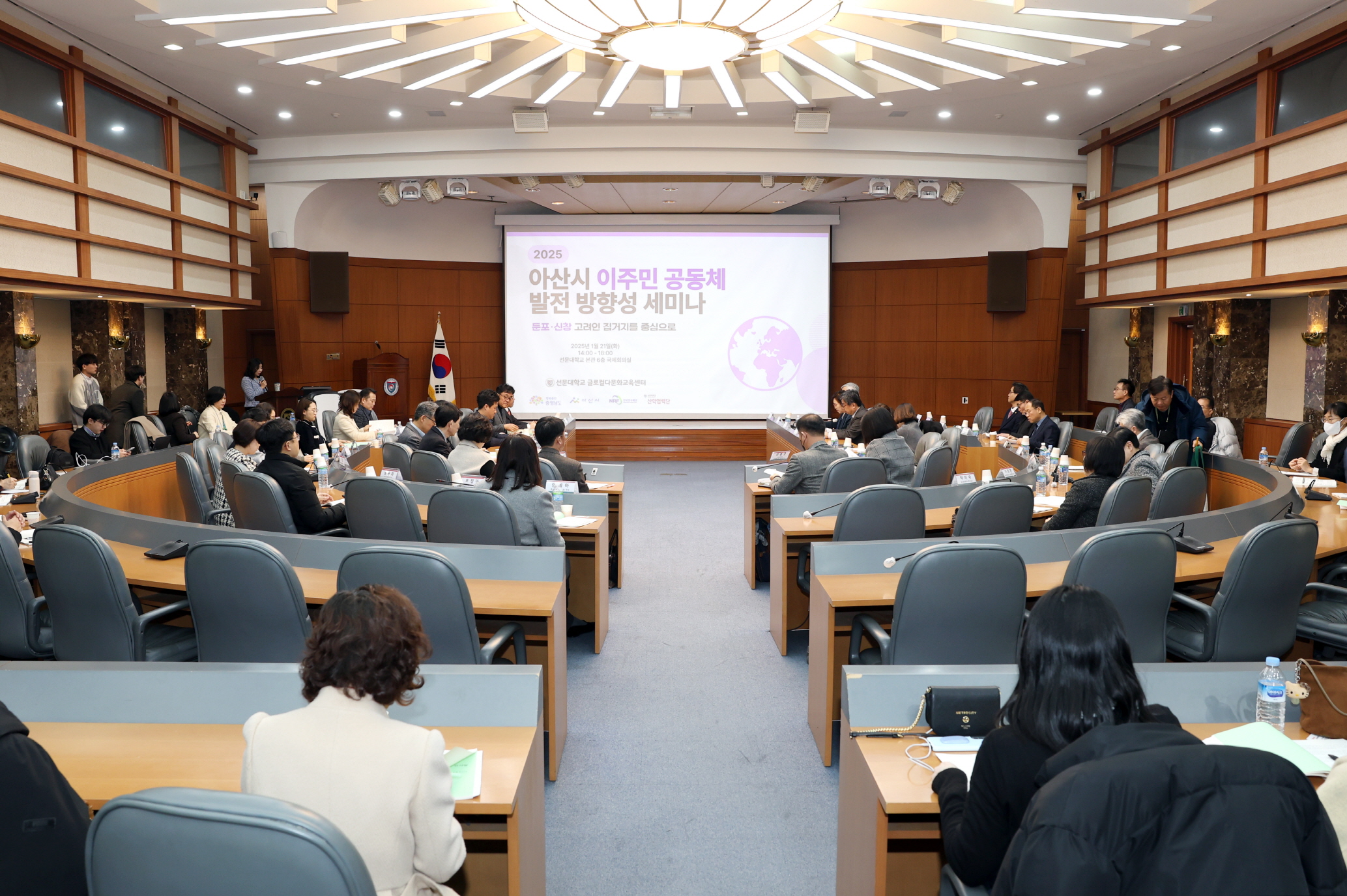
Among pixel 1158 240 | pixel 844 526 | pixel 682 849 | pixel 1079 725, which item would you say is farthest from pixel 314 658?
pixel 1158 240

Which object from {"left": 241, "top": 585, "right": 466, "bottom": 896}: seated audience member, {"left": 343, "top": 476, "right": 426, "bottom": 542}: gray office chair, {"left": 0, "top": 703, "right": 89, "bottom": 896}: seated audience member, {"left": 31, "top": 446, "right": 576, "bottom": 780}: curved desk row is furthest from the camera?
{"left": 343, "top": 476, "right": 426, "bottom": 542}: gray office chair

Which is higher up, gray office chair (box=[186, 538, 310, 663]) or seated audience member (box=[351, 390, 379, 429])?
seated audience member (box=[351, 390, 379, 429])

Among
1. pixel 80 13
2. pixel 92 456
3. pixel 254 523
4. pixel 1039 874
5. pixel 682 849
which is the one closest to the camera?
pixel 1039 874

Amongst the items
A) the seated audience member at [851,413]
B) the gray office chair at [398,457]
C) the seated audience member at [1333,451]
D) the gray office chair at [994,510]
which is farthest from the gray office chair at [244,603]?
the seated audience member at [1333,451]

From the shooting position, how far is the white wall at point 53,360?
29.7ft

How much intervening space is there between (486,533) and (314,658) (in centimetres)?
253

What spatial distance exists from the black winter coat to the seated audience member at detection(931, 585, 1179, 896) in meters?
Result: 0.31

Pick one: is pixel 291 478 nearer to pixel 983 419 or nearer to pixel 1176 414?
pixel 1176 414

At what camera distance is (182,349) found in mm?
11516

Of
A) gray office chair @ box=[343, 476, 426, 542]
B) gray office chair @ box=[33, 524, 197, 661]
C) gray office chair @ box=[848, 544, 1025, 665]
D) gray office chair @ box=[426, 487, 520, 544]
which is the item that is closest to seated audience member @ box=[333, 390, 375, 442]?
gray office chair @ box=[343, 476, 426, 542]

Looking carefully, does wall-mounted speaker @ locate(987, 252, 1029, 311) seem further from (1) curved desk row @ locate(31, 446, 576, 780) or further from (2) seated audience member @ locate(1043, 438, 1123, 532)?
(1) curved desk row @ locate(31, 446, 576, 780)

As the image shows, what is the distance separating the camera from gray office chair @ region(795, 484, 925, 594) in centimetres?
427

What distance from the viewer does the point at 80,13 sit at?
22.4ft

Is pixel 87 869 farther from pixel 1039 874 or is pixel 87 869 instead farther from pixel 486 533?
pixel 486 533
